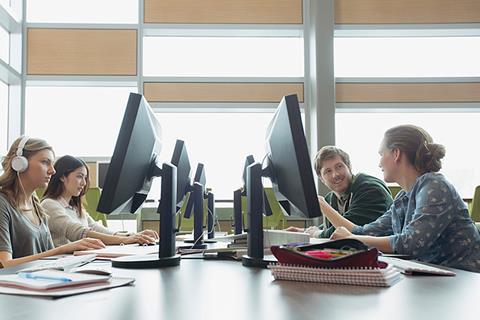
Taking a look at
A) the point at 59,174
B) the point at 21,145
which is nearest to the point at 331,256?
the point at 21,145

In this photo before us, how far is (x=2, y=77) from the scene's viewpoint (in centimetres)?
510

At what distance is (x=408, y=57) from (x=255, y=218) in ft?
15.7

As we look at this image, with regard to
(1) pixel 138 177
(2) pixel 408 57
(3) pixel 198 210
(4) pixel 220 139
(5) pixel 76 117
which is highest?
(2) pixel 408 57

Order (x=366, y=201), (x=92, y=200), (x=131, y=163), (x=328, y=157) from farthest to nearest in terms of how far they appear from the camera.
→ (x=92, y=200) < (x=328, y=157) < (x=366, y=201) < (x=131, y=163)

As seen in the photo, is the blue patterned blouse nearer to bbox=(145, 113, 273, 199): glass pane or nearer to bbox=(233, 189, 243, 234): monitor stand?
bbox=(233, 189, 243, 234): monitor stand

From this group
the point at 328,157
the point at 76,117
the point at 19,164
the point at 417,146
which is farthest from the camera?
the point at 76,117

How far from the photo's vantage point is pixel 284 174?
1.25 m

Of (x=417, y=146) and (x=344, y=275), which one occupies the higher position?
(x=417, y=146)

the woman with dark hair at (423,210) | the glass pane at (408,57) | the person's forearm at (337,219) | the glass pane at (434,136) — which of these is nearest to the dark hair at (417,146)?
the woman with dark hair at (423,210)

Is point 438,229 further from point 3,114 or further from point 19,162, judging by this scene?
point 3,114

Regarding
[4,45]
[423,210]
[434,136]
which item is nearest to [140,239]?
[423,210]

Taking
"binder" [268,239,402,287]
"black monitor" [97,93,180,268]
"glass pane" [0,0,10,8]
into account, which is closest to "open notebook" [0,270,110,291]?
"black monitor" [97,93,180,268]

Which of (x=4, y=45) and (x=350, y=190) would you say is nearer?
(x=350, y=190)

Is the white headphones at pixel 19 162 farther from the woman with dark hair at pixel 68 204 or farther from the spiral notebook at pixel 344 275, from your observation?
the spiral notebook at pixel 344 275
